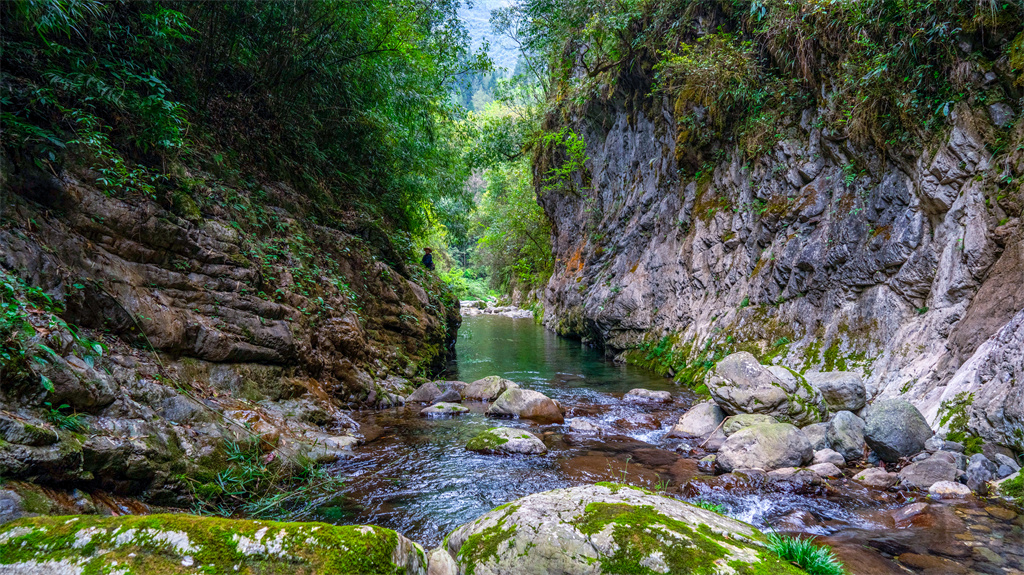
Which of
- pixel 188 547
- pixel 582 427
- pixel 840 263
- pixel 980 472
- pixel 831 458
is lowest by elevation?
pixel 582 427

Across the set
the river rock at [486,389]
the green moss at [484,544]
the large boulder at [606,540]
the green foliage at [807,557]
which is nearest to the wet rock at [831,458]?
the green foliage at [807,557]

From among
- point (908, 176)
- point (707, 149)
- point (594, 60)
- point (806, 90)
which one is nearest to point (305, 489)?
point (908, 176)

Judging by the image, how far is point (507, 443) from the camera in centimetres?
612

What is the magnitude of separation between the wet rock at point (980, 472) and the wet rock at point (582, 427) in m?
4.24

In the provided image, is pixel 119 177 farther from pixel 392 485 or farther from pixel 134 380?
pixel 392 485

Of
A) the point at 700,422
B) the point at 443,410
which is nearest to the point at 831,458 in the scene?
the point at 700,422

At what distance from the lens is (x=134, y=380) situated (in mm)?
4199

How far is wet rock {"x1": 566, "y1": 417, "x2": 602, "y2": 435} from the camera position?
7.22m

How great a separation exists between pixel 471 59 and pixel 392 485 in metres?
11.9

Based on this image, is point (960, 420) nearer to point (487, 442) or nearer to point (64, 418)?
point (487, 442)

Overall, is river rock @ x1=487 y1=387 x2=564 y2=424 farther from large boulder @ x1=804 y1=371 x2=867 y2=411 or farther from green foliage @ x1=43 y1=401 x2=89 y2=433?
green foliage @ x1=43 y1=401 x2=89 y2=433

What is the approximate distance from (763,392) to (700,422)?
105cm

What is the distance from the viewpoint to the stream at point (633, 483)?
3496 millimetres

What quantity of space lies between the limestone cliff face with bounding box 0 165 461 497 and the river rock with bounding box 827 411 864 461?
6.34 m
